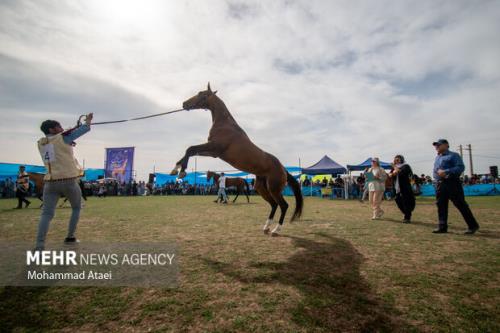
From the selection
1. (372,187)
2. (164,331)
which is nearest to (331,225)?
(372,187)

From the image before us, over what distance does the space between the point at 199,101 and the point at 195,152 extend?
1452 millimetres

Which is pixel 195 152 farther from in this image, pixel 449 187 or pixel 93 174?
pixel 93 174

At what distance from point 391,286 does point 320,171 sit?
21293 mm

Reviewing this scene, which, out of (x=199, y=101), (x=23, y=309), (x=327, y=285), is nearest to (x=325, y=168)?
(x=199, y=101)

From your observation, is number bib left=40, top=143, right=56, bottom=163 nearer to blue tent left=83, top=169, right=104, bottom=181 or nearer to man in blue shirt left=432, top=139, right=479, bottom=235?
man in blue shirt left=432, top=139, right=479, bottom=235

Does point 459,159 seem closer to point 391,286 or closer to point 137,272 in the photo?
point 391,286

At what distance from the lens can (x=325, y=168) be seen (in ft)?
77.3

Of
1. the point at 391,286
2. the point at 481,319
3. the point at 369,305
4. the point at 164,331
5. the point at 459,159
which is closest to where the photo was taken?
the point at 164,331

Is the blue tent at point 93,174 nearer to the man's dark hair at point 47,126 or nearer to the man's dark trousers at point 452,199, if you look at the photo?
the man's dark hair at point 47,126

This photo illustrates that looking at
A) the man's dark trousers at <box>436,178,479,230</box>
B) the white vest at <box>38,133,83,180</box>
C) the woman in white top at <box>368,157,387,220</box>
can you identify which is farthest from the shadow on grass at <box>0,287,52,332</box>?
the woman in white top at <box>368,157,387,220</box>

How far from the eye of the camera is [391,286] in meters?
2.89

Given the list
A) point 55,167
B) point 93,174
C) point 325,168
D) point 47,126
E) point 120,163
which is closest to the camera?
point 55,167

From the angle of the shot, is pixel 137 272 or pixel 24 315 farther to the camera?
pixel 137 272

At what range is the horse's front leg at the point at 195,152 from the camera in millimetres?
4957
